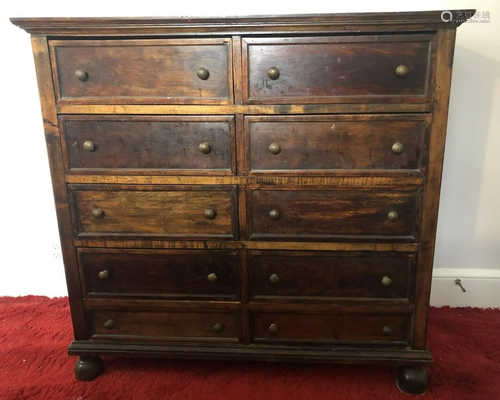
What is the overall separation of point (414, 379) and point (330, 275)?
0.56m

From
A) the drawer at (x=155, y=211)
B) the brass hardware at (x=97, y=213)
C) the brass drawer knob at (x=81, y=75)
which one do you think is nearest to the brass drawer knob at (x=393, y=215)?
the drawer at (x=155, y=211)

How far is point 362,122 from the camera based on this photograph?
1326mm

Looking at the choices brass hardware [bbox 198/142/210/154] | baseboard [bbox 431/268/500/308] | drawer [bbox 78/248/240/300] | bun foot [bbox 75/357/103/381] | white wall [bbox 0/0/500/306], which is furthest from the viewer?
baseboard [bbox 431/268/500/308]

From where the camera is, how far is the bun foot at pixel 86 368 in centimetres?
165

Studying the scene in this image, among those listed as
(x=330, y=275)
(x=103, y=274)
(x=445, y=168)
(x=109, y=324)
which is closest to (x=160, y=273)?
(x=103, y=274)

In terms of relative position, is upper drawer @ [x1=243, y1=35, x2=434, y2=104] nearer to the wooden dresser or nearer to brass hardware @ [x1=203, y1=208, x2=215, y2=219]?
the wooden dresser

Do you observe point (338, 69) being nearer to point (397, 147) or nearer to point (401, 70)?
point (401, 70)

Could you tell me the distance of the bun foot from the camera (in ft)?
5.42

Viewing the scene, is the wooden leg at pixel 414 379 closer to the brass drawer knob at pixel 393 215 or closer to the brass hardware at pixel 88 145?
the brass drawer knob at pixel 393 215

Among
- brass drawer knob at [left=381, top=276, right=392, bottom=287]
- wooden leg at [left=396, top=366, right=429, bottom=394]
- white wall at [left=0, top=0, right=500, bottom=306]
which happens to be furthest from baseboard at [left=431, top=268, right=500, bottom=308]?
brass drawer knob at [left=381, top=276, right=392, bottom=287]

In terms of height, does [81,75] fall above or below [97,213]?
above

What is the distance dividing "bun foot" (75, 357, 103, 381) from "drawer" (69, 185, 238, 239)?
0.59m

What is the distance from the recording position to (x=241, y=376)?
1666mm

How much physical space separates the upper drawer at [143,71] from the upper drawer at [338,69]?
11 centimetres
